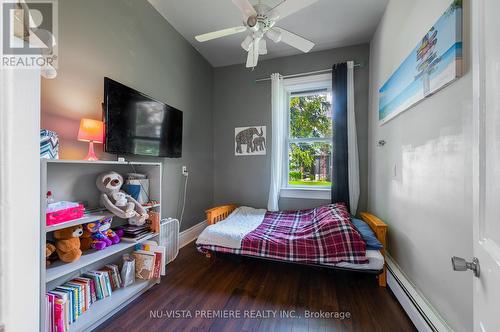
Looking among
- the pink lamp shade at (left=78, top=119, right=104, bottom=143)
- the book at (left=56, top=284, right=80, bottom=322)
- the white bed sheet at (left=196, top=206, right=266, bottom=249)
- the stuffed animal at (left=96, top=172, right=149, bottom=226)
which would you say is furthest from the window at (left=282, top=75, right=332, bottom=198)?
the book at (left=56, top=284, right=80, bottom=322)

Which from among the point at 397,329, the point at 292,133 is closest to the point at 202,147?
the point at 292,133

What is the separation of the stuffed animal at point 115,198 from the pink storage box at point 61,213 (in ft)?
0.73

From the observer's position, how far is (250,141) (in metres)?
3.38

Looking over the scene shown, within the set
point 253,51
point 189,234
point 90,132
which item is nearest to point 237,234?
point 189,234

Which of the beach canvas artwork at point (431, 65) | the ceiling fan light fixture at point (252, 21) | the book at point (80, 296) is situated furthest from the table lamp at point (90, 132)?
the beach canvas artwork at point (431, 65)

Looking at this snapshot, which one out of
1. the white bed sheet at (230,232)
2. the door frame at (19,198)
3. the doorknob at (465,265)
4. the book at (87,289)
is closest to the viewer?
the door frame at (19,198)

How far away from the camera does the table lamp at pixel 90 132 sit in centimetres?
146

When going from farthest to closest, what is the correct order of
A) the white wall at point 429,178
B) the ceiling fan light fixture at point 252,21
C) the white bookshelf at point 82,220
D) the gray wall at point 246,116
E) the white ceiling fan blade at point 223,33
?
the gray wall at point 246,116 < the white ceiling fan blade at point 223,33 < the ceiling fan light fixture at point 252,21 < the white bookshelf at point 82,220 < the white wall at point 429,178

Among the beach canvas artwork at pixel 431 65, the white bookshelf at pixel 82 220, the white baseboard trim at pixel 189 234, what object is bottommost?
the white baseboard trim at pixel 189 234

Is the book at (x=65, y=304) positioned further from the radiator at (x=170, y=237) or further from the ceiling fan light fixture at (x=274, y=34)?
the ceiling fan light fixture at (x=274, y=34)

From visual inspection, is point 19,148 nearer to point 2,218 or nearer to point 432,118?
point 2,218

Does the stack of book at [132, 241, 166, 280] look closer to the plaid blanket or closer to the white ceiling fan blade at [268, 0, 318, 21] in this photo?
the plaid blanket

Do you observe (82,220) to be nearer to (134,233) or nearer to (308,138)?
(134,233)

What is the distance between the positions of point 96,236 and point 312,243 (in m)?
1.81
